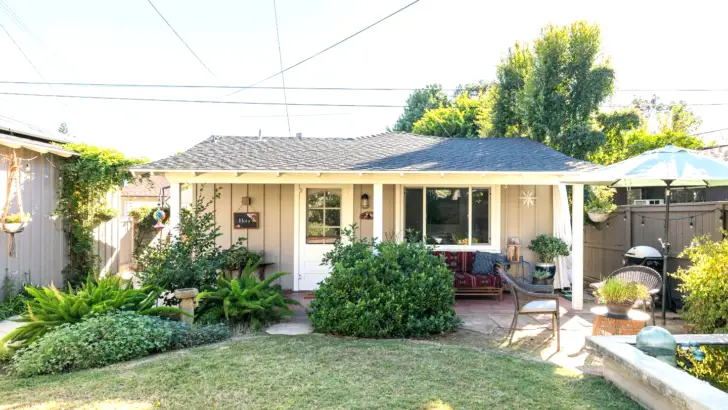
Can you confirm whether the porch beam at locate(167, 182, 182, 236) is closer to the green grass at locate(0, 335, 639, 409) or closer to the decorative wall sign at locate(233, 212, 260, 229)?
the decorative wall sign at locate(233, 212, 260, 229)

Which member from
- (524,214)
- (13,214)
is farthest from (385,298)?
(13,214)

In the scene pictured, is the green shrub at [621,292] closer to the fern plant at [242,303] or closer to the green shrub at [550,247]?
the green shrub at [550,247]

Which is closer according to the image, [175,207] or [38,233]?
[175,207]

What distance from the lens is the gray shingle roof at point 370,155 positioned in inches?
283

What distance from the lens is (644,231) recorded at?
27.5ft

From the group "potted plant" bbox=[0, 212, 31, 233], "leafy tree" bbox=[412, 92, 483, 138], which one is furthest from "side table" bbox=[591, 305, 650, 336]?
"leafy tree" bbox=[412, 92, 483, 138]

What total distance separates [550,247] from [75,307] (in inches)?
296

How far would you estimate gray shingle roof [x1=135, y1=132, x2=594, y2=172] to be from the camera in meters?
7.18

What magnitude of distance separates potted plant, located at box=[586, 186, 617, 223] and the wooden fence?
0.19 meters

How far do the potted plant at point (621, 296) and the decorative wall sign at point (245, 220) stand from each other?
6367mm

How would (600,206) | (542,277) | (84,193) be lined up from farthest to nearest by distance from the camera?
1. (600,206)
2. (84,193)
3. (542,277)

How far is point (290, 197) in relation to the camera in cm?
907

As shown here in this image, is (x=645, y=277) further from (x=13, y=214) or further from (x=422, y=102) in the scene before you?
(x=422, y=102)

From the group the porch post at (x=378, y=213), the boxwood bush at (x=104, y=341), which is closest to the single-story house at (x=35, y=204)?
the boxwood bush at (x=104, y=341)
